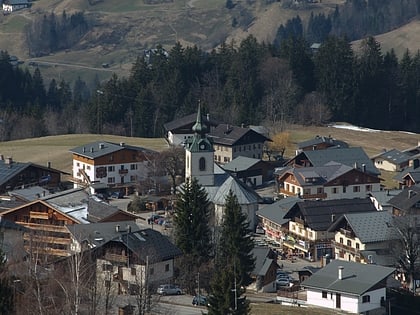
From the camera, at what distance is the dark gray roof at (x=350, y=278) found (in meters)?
46.4

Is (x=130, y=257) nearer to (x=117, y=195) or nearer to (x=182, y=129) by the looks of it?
(x=117, y=195)

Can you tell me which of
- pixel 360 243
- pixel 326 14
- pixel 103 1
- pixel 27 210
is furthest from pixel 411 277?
pixel 103 1

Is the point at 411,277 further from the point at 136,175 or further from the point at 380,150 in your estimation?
the point at 380,150

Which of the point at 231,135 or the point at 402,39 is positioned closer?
the point at 231,135

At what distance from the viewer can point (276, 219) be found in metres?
59.6

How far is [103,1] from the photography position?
196 m

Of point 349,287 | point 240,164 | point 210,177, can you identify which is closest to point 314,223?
point 210,177

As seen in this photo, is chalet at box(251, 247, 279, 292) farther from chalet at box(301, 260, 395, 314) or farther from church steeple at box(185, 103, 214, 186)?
church steeple at box(185, 103, 214, 186)

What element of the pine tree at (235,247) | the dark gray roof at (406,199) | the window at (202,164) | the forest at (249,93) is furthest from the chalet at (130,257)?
the forest at (249,93)

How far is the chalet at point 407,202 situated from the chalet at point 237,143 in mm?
18451

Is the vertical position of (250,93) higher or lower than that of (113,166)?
higher

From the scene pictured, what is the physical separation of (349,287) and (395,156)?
31922 mm

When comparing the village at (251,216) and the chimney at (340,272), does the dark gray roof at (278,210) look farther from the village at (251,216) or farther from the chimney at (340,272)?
the chimney at (340,272)

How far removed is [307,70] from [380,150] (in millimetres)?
17999
